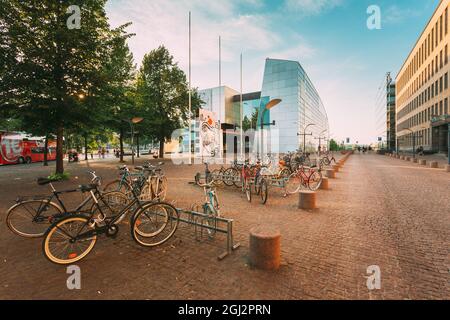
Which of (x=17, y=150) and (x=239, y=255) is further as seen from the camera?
(x=17, y=150)

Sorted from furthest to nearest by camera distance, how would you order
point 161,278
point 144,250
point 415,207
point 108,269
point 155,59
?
1. point 155,59
2. point 415,207
3. point 144,250
4. point 108,269
5. point 161,278

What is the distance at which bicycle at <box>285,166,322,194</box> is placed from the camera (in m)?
9.66

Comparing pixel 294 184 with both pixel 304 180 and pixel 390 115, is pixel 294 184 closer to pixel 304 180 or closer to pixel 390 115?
pixel 304 180

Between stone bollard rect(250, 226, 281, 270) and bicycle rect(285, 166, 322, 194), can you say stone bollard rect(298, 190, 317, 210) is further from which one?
→ stone bollard rect(250, 226, 281, 270)

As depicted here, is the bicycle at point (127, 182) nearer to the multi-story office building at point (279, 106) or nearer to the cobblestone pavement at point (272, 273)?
the cobblestone pavement at point (272, 273)

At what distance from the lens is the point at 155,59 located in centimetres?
3067

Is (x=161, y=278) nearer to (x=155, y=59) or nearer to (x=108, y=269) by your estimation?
(x=108, y=269)

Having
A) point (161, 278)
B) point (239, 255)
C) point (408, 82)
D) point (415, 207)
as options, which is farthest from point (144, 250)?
point (408, 82)

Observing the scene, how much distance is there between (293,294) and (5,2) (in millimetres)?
14416

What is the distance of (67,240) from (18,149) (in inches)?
1166

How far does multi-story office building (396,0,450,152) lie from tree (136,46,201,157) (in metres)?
32.6

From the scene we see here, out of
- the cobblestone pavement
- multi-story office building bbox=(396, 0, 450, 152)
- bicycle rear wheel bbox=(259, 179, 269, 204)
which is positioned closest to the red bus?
the cobblestone pavement

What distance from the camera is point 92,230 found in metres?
3.92
